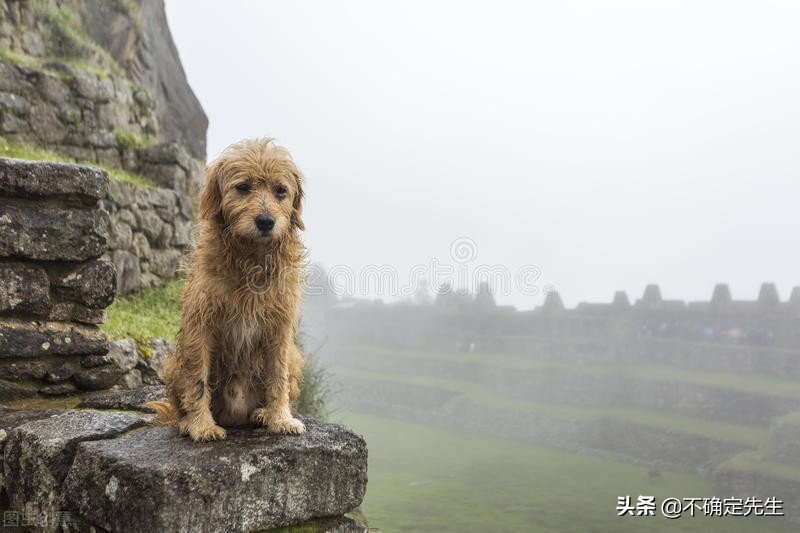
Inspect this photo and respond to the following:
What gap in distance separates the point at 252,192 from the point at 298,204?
0.43m

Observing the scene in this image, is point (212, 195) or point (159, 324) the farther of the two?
point (159, 324)

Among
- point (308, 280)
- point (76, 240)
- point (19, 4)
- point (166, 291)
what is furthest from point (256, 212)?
point (19, 4)

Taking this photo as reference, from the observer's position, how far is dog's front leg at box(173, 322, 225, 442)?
12.0 ft

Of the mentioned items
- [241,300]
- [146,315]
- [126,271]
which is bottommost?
[146,315]

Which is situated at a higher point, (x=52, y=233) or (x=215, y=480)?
(x=52, y=233)

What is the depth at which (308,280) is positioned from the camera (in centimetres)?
407

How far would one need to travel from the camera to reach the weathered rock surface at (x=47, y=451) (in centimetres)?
360

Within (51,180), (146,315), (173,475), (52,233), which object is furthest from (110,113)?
(173,475)

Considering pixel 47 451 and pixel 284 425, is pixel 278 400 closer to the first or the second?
pixel 284 425

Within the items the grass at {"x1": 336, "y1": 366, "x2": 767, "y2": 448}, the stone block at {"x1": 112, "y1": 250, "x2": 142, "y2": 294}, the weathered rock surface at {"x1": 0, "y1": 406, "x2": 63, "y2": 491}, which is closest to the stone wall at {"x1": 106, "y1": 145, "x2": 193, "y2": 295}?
the stone block at {"x1": 112, "y1": 250, "x2": 142, "y2": 294}

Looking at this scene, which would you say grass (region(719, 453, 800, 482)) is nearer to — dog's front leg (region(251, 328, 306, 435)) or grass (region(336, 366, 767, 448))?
grass (region(336, 366, 767, 448))

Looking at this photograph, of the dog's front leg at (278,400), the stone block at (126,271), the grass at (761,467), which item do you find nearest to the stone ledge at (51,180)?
the dog's front leg at (278,400)

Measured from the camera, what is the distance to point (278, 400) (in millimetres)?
3811

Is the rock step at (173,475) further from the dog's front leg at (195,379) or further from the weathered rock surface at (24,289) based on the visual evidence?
the weathered rock surface at (24,289)
